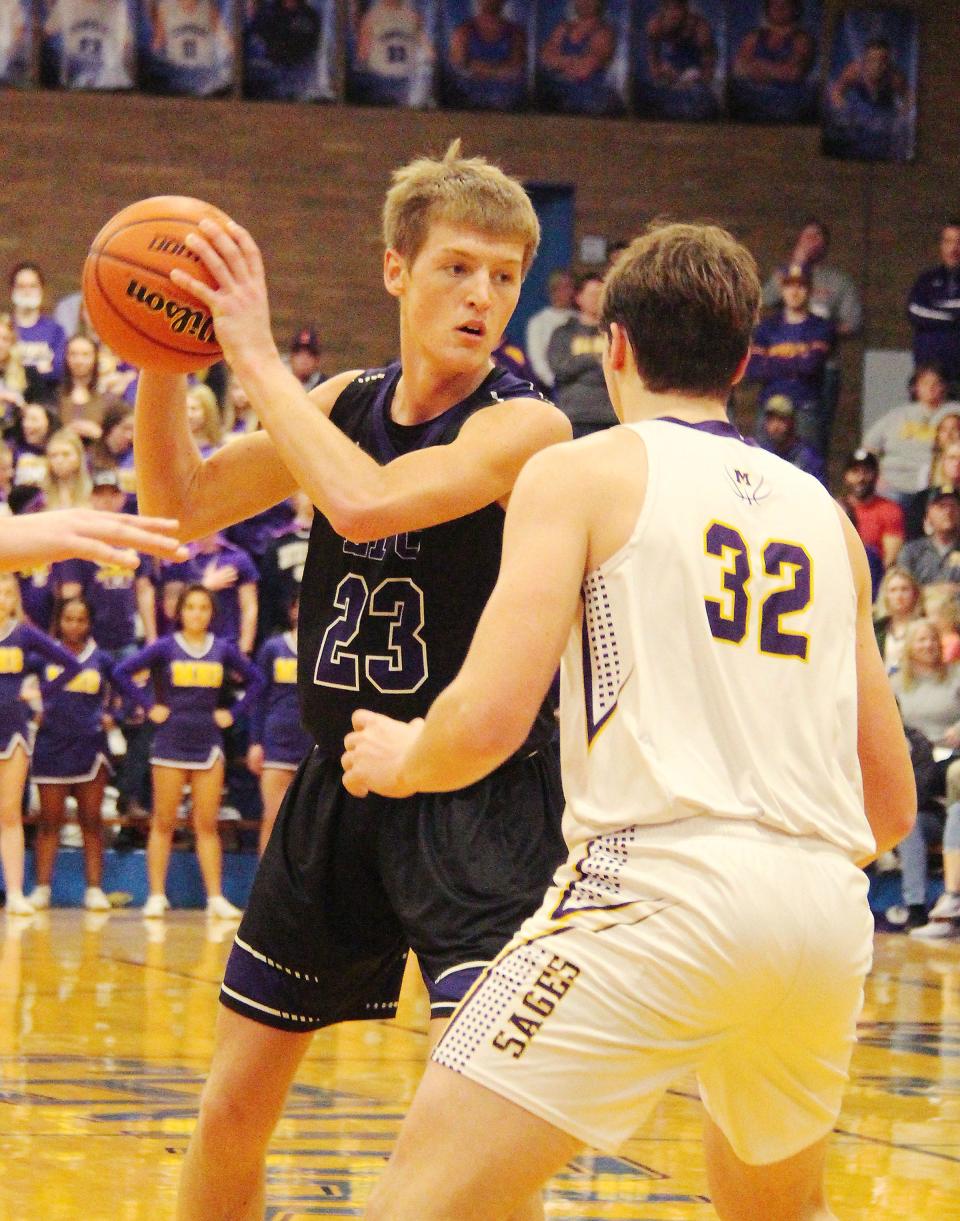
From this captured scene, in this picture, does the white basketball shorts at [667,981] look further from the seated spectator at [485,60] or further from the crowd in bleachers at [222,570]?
the seated spectator at [485,60]

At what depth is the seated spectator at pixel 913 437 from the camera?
1299 cm

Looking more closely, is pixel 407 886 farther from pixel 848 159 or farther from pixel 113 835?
pixel 848 159

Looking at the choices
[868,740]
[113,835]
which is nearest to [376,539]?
[868,740]

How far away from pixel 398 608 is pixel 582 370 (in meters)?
8.38

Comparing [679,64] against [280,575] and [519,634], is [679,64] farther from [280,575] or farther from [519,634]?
[519,634]

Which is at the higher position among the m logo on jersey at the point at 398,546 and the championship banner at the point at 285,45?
the championship banner at the point at 285,45

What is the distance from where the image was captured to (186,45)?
14.9 metres

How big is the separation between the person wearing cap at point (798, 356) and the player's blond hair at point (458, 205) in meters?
9.85

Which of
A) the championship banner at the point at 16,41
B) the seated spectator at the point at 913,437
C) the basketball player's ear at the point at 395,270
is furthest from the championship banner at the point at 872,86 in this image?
the basketball player's ear at the point at 395,270

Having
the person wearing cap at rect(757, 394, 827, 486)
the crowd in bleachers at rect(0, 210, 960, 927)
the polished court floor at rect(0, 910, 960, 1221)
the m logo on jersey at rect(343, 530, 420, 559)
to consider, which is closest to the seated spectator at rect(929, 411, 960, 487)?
the crowd in bleachers at rect(0, 210, 960, 927)

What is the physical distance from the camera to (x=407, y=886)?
3.32 metres

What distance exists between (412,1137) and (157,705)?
8.15m

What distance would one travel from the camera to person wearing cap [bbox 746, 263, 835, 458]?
13320mm

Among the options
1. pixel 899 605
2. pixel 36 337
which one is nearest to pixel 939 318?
pixel 899 605
